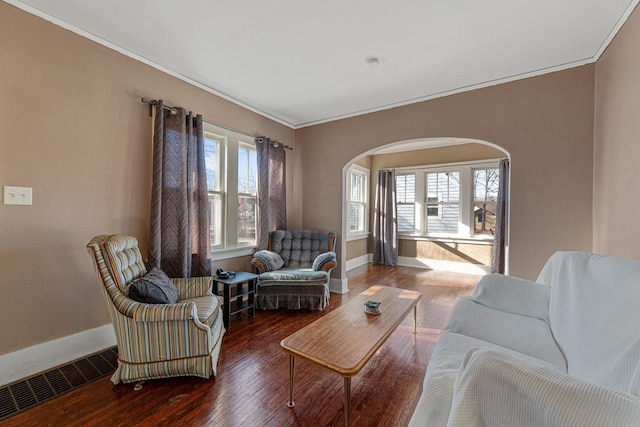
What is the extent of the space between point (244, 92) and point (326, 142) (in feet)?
4.80

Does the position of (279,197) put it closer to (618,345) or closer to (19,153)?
(19,153)

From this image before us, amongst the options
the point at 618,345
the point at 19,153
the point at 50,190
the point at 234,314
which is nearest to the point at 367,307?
the point at 618,345

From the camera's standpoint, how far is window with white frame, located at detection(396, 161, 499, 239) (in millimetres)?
5270

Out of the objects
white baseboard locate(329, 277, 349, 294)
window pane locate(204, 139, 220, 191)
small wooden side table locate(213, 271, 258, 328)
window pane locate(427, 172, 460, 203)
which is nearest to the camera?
small wooden side table locate(213, 271, 258, 328)

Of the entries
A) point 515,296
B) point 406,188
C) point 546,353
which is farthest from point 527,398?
point 406,188

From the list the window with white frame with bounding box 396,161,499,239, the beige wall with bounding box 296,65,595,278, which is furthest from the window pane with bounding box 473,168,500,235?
the beige wall with bounding box 296,65,595,278

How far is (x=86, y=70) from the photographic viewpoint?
7.41 feet

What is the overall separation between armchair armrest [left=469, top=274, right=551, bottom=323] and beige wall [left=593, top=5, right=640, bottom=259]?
646 mm

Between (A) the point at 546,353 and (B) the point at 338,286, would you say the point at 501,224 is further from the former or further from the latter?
(A) the point at 546,353

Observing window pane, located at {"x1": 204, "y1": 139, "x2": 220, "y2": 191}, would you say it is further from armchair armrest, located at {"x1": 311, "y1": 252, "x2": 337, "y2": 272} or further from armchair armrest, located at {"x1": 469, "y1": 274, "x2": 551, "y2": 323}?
armchair armrest, located at {"x1": 469, "y1": 274, "x2": 551, "y2": 323}

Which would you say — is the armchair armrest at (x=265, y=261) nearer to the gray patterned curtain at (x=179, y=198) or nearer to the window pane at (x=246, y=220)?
the window pane at (x=246, y=220)

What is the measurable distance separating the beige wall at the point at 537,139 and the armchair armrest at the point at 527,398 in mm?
2643

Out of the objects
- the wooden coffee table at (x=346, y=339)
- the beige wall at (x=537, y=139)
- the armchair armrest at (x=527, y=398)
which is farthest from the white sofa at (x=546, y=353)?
the beige wall at (x=537, y=139)

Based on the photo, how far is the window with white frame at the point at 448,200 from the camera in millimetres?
Answer: 5270
